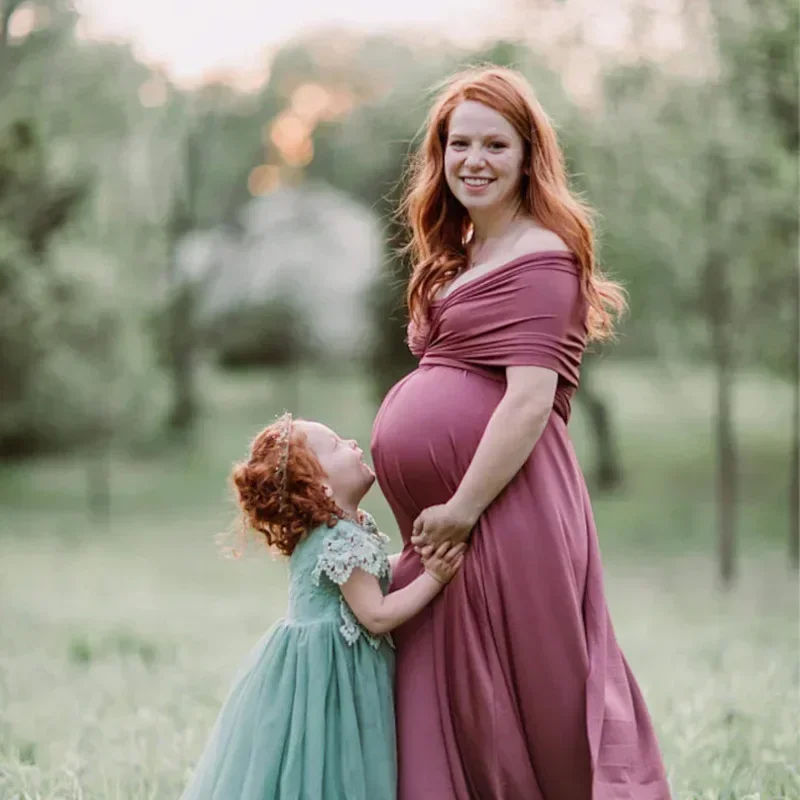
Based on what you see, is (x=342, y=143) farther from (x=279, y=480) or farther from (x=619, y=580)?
(x=279, y=480)

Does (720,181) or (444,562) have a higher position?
(720,181)

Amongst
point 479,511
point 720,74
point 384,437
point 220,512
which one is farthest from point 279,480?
point 220,512

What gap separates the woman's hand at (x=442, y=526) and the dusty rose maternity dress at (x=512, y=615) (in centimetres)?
5

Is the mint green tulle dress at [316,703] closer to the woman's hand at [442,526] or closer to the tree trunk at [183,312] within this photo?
the woman's hand at [442,526]

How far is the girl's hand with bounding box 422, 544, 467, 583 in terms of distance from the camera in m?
2.57

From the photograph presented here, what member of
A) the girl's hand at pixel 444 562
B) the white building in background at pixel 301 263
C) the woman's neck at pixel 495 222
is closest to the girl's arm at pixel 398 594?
the girl's hand at pixel 444 562

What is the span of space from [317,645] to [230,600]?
6.45m

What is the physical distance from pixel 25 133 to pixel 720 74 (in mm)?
6581

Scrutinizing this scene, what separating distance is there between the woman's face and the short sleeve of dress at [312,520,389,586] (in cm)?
77

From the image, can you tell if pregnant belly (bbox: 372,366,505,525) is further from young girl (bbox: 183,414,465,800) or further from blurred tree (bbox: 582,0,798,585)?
blurred tree (bbox: 582,0,798,585)

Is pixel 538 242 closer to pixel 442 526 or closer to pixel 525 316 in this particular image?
pixel 525 316

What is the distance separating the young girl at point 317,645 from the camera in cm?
256

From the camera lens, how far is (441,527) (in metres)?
2.55

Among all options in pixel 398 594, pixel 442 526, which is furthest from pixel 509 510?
pixel 398 594
